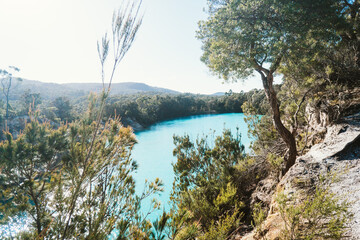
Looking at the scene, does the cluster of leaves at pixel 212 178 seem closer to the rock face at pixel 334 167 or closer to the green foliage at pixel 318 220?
the rock face at pixel 334 167

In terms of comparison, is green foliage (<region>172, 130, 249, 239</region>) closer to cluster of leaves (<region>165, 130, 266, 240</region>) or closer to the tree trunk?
cluster of leaves (<region>165, 130, 266, 240</region>)

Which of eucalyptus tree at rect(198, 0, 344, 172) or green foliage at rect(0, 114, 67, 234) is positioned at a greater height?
eucalyptus tree at rect(198, 0, 344, 172)

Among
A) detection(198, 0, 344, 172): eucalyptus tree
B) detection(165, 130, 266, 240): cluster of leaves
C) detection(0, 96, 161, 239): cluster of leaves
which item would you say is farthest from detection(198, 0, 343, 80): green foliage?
detection(0, 96, 161, 239): cluster of leaves

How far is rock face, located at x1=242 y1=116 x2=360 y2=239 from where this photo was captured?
81.0 inches

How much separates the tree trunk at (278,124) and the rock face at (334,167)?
0.81 metres

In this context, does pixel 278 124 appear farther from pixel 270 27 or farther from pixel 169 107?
pixel 169 107

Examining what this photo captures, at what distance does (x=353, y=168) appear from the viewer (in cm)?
230

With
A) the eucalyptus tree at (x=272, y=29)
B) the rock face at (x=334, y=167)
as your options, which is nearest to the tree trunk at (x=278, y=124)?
the eucalyptus tree at (x=272, y=29)

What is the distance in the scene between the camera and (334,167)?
2406 millimetres

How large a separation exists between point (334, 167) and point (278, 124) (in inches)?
68.4

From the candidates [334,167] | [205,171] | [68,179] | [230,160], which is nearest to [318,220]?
[334,167]

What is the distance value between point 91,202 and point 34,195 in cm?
74

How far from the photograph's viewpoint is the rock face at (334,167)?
6.75 feet

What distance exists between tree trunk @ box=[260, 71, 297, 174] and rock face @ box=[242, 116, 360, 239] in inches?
32.1
